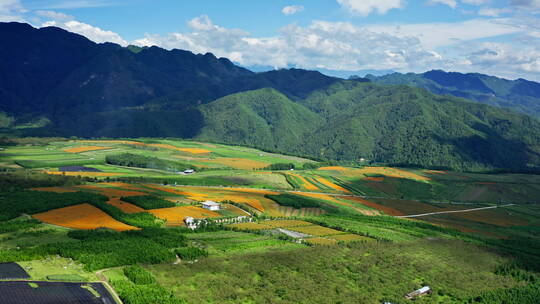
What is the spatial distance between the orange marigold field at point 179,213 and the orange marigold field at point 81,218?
9.74 m

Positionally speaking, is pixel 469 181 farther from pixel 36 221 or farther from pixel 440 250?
pixel 36 221

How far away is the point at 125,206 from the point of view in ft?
338

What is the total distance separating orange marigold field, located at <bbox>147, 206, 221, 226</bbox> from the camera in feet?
315

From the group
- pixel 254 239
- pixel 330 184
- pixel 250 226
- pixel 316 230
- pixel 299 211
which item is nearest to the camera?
pixel 254 239

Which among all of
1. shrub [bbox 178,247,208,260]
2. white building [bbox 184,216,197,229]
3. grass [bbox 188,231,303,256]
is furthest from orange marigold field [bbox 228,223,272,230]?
shrub [bbox 178,247,208,260]

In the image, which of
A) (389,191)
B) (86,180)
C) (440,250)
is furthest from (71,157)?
(440,250)

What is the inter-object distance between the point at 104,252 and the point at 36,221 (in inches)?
987

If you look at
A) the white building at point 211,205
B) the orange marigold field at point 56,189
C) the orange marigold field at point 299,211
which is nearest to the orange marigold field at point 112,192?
the orange marigold field at point 56,189

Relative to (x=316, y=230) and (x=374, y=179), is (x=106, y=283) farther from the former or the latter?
(x=374, y=179)

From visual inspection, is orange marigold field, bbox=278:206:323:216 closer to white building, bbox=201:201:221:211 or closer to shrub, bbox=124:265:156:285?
white building, bbox=201:201:221:211

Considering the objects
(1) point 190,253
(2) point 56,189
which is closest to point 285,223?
(1) point 190,253

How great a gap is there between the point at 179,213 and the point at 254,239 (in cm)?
2459

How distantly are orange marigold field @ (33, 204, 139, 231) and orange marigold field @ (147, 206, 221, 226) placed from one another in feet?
32.0

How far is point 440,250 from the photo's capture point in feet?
286
